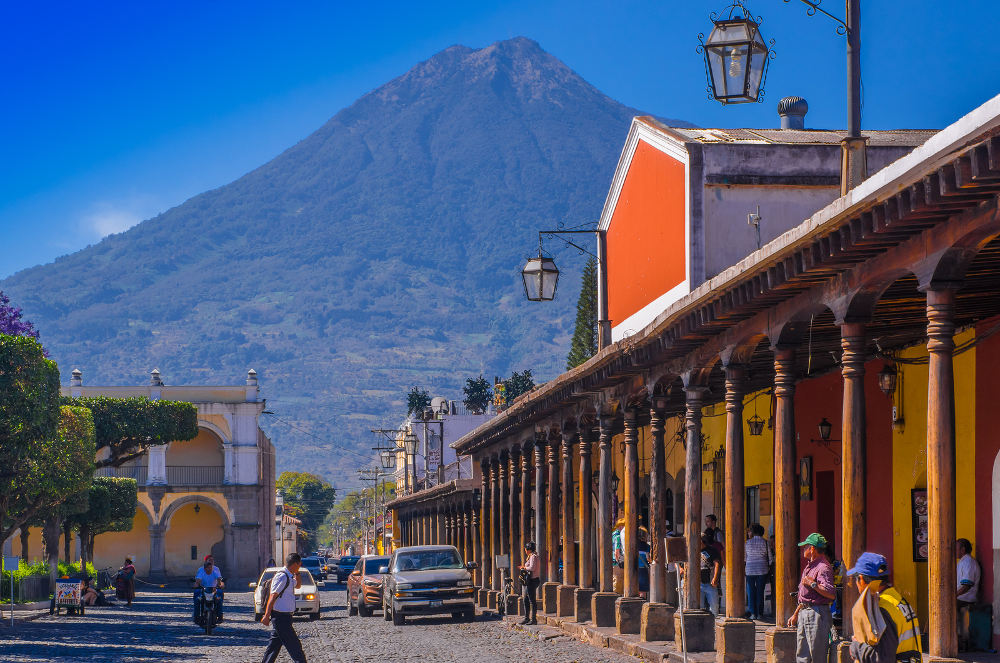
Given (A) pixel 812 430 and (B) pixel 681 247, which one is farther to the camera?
(B) pixel 681 247

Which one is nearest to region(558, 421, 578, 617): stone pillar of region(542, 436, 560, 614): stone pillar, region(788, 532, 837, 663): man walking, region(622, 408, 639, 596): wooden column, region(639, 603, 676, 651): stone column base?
region(542, 436, 560, 614): stone pillar

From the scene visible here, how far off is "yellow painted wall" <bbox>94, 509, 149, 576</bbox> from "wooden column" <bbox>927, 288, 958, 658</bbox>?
6376 cm

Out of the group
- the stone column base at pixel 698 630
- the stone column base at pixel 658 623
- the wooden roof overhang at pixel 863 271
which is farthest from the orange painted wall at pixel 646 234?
the stone column base at pixel 698 630

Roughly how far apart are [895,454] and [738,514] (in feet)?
11.7

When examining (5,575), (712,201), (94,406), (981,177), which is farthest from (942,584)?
(94,406)

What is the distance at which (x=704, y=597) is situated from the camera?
61.6ft

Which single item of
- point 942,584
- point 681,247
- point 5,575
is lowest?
point 5,575

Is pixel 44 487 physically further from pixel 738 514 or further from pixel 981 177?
pixel 981 177

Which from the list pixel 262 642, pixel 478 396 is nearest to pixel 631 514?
pixel 262 642

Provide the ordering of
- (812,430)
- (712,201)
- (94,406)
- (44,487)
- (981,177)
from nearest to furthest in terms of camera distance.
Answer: (981,177)
(812,430)
(712,201)
(44,487)
(94,406)

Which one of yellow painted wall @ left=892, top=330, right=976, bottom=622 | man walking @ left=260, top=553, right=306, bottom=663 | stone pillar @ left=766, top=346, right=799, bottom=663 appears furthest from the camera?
yellow painted wall @ left=892, top=330, right=976, bottom=622

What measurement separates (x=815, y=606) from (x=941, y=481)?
2.29 meters

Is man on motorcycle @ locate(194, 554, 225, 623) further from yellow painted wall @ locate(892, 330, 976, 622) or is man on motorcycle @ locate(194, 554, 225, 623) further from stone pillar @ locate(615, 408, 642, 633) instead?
yellow painted wall @ locate(892, 330, 976, 622)

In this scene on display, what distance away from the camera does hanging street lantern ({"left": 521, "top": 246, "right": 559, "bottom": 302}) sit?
78.8 ft
